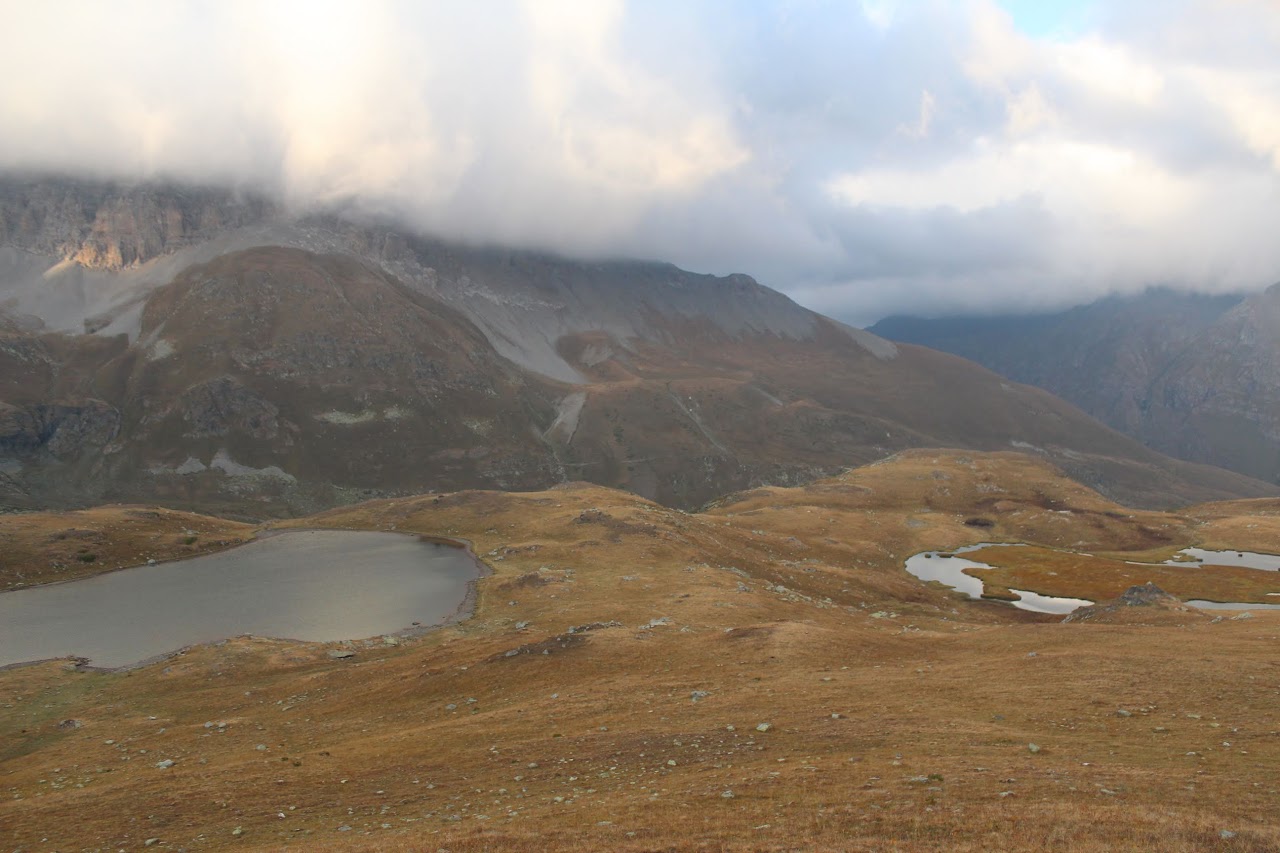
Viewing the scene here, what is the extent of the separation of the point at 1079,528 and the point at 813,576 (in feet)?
298

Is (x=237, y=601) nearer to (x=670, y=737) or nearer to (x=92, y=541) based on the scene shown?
(x=92, y=541)

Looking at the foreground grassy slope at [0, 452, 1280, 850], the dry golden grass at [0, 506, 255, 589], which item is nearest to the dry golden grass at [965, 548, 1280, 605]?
the foreground grassy slope at [0, 452, 1280, 850]

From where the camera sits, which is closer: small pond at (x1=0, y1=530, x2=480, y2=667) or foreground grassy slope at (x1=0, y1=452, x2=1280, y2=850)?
foreground grassy slope at (x1=0, y1=452, x2=1280, y2=850)

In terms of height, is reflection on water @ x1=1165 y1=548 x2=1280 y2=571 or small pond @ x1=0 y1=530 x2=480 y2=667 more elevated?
reflection on water @ x1=1165 y1=548 x2=1280 y2=571

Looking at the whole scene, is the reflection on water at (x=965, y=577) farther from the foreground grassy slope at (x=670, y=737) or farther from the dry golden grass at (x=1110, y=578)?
the foreground grassy slope at (x=670, y=737)

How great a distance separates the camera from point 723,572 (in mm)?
91688

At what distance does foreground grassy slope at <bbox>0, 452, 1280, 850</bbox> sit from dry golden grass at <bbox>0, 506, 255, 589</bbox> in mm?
43302

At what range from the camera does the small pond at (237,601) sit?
244 feet

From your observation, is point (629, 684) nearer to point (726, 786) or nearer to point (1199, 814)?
point (726, 786)

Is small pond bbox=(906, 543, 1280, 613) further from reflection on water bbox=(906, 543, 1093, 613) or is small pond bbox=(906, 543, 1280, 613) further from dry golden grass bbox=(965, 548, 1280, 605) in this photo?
dry golden grass bbox=(965, 548, 1280, 605)

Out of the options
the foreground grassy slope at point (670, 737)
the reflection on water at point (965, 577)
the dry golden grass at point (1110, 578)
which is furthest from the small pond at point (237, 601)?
the dry golden grass at point (1110, 578)

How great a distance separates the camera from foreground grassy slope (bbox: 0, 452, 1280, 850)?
78.6ft

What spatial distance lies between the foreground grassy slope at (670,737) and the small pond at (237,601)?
8020 mm

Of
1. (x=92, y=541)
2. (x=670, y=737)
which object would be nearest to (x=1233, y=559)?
(x=670, y=737)
